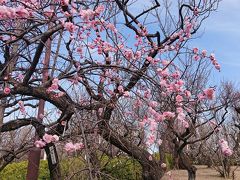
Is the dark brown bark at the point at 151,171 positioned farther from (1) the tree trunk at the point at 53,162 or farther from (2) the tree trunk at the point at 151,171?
(1) the tree trunk at the point at 53,162

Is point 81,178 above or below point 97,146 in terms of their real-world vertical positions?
below

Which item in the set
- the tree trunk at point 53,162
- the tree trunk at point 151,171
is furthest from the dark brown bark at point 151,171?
the tree trunk at point 53,162

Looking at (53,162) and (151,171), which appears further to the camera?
(151,171)

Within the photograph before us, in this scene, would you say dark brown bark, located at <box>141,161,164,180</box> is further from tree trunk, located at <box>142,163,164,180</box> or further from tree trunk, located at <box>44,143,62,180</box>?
tree trunk, located at <box>44,143,62,180</box>

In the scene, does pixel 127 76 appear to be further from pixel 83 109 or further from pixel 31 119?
pixel 31 119

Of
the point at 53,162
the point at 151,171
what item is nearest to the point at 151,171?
the point at 151,171

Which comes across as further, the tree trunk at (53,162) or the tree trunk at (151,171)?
the tree trunk at (151,171)

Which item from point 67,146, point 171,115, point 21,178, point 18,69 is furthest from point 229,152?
point 21,178

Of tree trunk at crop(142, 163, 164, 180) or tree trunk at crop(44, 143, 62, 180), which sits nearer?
tree trunk at crop(44, 143, 62, 180)

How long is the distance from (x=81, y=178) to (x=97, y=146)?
1.25 feet

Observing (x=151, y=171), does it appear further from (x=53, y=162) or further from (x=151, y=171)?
(x=53, y=162)

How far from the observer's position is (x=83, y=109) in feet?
13.2

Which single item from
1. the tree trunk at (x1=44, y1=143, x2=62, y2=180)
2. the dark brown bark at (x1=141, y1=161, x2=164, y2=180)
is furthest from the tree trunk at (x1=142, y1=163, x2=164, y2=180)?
the tree trunk at (x1=44, y1=143, x2=62, y2=180)

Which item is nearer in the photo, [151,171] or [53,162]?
[53,162]
